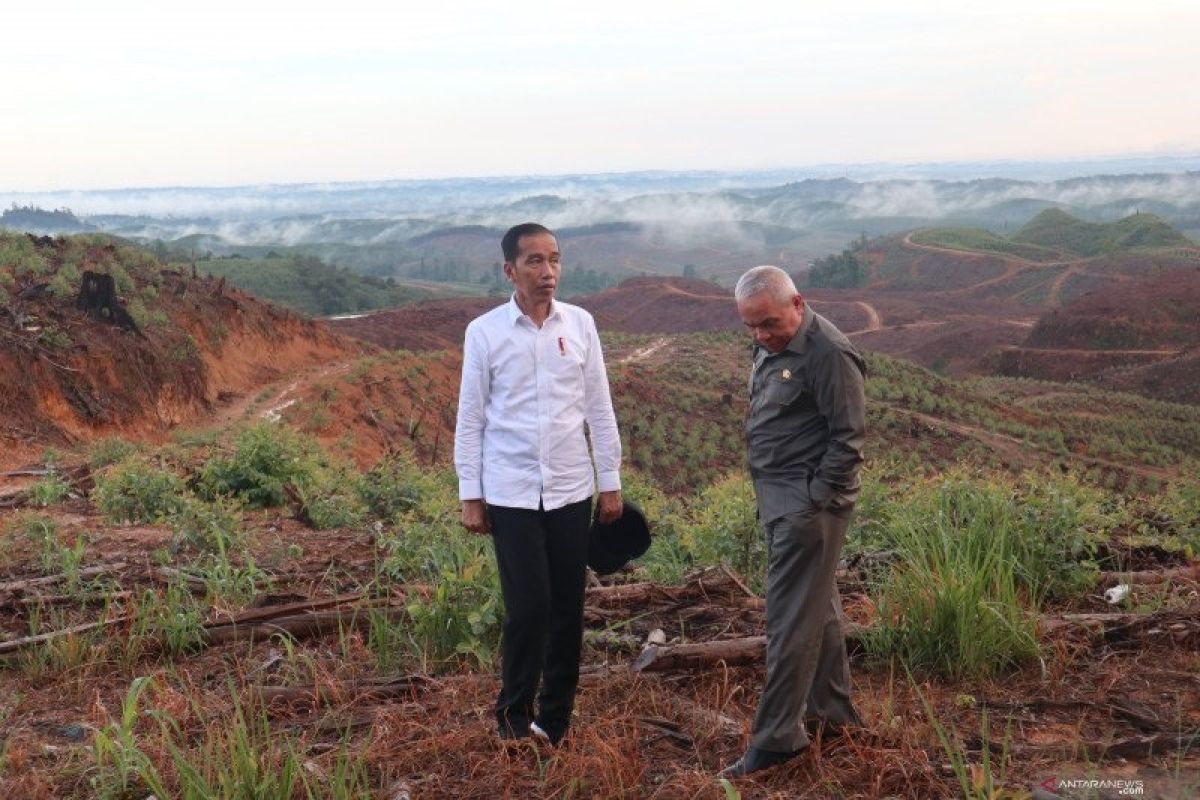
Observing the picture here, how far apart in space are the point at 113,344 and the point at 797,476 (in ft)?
47.2

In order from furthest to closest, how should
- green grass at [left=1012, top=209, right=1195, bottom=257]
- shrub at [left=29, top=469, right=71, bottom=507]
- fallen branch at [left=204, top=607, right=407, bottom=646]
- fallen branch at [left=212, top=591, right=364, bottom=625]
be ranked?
green grass at [left=1012, top=209, right=1195, bottom=257]
shrub at [left=29, top=469, right=71, bottom=507]
fallen branch at [left=212, top=591, right=364, bottom=625]
fallen branch at [left=204, top=607, right=407, bottom=646]

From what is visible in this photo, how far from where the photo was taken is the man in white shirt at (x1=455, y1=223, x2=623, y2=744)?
10.1ft

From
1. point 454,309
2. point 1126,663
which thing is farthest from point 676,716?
point 454,309

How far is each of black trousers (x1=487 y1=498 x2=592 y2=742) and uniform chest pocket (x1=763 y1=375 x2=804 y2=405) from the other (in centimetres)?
66

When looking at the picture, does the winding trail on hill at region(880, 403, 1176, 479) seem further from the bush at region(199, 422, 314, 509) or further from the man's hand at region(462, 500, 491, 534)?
the man's hand at region(462, 500, 491, 534)

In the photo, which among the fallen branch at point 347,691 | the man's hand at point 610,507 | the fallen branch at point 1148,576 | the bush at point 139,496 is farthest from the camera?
the bush at point 139,496

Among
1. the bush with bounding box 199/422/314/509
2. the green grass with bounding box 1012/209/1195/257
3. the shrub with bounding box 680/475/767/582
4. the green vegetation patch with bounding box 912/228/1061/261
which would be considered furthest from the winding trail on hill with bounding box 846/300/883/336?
the shrub with bounding box 680/475/767/582

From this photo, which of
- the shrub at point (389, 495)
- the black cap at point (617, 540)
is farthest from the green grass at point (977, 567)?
the shrub at point (389, 495)

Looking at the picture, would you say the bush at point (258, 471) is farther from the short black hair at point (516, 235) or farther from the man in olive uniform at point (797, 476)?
the man in olive uniform at point (797, 476)

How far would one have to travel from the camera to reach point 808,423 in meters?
2.94

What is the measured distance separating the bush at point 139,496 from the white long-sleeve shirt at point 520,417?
4.27m

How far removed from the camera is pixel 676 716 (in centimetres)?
347

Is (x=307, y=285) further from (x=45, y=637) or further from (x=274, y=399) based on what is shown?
(x=45, y=637)

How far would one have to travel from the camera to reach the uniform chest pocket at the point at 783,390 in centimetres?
290
